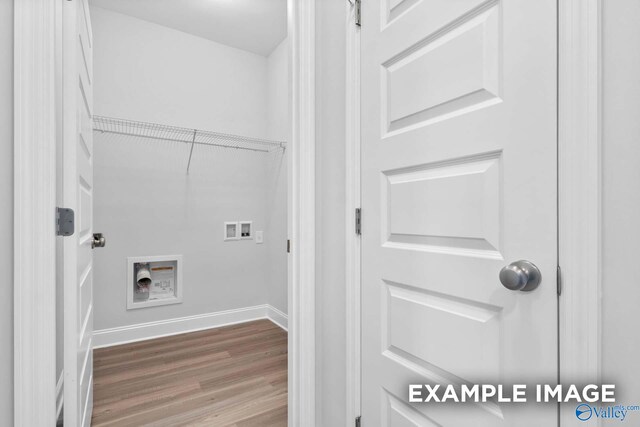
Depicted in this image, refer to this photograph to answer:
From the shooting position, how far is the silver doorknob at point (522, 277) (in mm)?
706

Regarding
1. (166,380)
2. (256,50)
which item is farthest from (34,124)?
(256,50)

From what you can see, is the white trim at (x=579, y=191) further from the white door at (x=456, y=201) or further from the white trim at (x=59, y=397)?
the white trim at (x=59, y=397)

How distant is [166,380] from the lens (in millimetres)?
2035

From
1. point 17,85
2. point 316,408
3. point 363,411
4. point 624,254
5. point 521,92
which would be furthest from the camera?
point 316,408

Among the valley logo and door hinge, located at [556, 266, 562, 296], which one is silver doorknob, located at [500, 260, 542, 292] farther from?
the valley logo

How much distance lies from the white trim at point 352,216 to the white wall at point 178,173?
1.72 m

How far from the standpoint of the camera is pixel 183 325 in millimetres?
2820

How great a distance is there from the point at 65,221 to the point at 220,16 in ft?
7.39

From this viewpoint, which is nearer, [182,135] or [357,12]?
[357,12]

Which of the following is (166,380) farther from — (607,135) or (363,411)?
(607,135)

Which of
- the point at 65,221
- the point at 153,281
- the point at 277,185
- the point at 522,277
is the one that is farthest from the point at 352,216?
the point at 153,281

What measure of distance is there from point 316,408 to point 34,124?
4.55 ft

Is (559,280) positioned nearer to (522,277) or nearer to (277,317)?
(522,277)

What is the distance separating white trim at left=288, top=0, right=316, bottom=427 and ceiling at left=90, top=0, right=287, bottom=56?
4.41 ft
